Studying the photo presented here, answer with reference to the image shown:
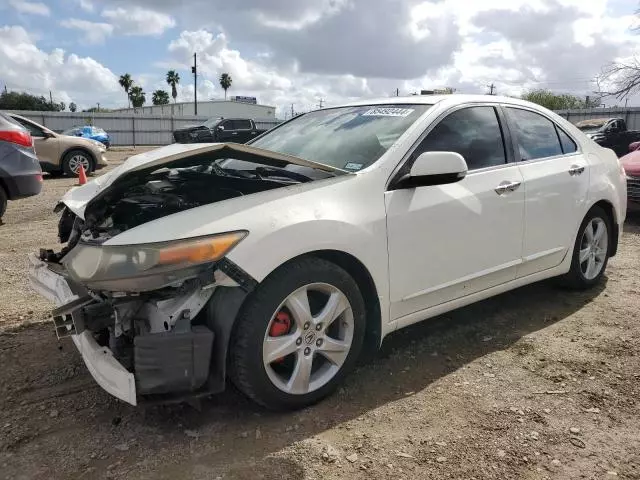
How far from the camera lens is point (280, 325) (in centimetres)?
271

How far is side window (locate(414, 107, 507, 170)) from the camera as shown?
3494mm

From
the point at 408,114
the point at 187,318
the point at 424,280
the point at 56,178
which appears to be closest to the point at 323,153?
the point at 408,114

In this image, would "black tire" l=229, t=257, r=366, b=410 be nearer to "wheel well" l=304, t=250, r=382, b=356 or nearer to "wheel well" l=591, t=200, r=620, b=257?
"wheel well" l=304, t=250, r=382, b=356

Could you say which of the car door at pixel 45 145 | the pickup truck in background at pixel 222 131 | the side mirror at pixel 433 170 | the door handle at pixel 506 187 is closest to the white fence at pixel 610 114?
the pickup truck in background at pixel 222 131

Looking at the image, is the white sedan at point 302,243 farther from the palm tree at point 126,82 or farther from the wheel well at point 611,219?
the palm tree at point 126,82

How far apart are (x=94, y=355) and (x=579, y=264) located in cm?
376

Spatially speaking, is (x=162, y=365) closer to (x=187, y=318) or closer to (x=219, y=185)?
(x=187, y=318)

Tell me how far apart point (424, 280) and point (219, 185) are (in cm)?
134

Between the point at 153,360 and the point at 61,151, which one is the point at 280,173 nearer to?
the point at 153,360

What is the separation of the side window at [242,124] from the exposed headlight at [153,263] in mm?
23459

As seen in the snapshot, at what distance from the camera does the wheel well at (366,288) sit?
288 cm

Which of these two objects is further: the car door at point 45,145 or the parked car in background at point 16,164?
the car door at point 45,145

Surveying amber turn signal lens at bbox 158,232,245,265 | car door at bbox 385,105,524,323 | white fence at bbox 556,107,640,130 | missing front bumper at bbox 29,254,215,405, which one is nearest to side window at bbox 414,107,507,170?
car door at bbox 385,105,524,323

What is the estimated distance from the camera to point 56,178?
13.8m
